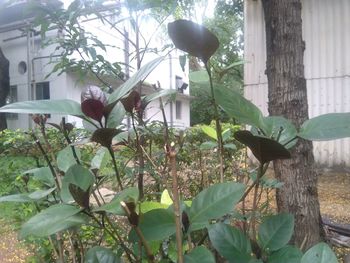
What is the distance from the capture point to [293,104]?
5.72 ft

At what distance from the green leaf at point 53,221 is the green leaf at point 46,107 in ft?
0.50

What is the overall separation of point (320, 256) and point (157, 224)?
261 millimetres

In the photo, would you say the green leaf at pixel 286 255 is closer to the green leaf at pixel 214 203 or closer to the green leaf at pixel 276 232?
the green leaf at pixel 276 232

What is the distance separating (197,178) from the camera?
2.22 meters

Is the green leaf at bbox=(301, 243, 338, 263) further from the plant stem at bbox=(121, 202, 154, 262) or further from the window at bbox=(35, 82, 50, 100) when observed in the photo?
the window at bbox=(35, 82, 50, 100)

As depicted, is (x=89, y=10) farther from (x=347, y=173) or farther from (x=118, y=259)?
(x=347, y=173)

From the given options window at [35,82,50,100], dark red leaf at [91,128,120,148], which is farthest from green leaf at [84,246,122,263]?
window at [35,82,50,100]

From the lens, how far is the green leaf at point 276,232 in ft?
2.29

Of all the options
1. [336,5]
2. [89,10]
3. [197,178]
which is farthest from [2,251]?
[336,5]

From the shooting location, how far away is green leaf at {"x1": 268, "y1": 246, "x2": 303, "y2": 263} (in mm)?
664

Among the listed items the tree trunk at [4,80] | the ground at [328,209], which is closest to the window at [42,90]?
the tree trunk at [4,80]

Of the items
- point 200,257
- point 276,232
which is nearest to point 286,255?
point 276,232

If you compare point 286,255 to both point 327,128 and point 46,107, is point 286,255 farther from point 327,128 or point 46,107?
point 46,107

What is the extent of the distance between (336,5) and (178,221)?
6225 millimetres
